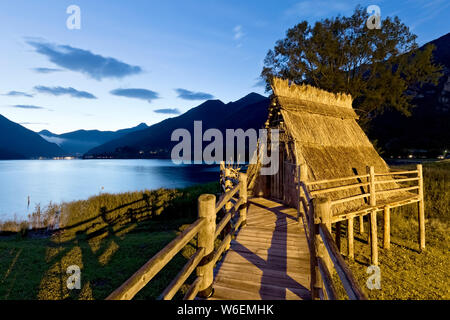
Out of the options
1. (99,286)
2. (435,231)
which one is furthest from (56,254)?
(435,231)

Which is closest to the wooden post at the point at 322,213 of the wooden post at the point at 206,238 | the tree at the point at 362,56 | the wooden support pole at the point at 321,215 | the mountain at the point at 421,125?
the wooden support pole at the point at 321,215

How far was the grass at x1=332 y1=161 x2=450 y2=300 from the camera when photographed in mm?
7207

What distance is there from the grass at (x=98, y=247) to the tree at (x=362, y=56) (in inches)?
589

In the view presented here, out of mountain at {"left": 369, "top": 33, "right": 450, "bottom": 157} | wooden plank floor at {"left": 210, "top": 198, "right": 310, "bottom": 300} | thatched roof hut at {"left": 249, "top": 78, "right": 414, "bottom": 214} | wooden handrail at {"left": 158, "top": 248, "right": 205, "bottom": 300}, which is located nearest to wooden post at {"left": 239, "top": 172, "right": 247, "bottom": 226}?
wooden plank floor at {"left": 210, "top": 198, "right": 310, "bottom": 300}

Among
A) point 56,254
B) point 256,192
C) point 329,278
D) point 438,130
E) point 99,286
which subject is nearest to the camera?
point 329,278

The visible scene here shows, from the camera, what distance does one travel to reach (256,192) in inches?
452

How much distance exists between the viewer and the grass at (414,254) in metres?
7.21

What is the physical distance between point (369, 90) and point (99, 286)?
830 inches

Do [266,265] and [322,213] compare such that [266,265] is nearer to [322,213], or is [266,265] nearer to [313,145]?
[322,213]

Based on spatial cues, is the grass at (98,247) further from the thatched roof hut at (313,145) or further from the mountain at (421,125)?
the mountain at (421,125)

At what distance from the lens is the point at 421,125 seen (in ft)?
179

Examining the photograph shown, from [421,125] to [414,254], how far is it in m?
60.9

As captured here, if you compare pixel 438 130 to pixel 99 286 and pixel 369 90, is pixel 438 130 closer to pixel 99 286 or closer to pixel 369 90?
pixel 369 90

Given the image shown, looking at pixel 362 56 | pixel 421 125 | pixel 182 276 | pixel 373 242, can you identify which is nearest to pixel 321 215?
pixel 182 276
